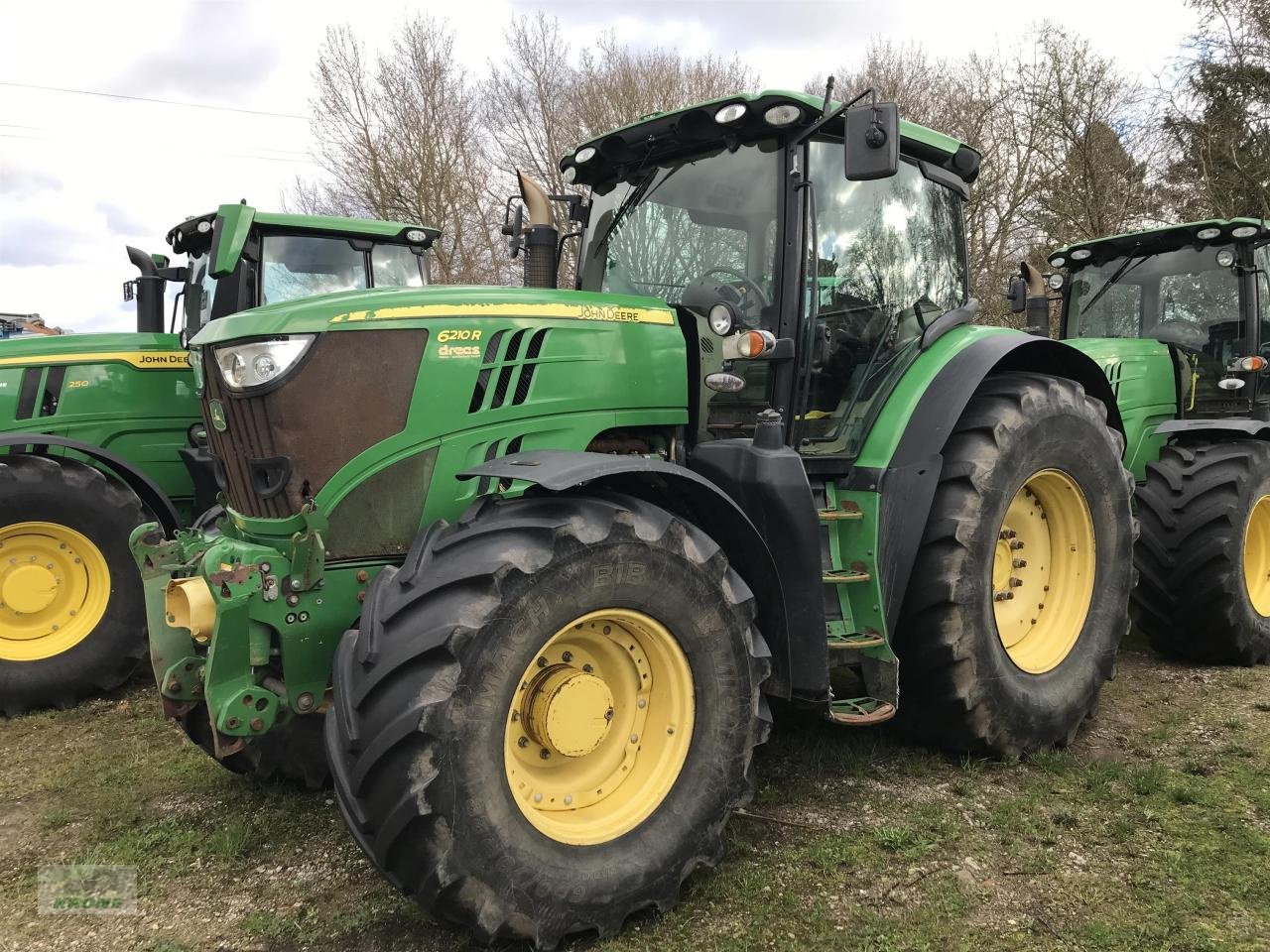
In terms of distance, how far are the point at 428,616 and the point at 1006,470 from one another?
7.50 feet

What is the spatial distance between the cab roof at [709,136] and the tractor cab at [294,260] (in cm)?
265

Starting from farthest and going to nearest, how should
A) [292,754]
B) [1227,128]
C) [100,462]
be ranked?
1. [1227,128]
2. [100,462]
3. [292,754]

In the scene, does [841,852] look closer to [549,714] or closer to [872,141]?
[549,714]

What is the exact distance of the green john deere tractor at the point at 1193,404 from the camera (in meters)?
4.80

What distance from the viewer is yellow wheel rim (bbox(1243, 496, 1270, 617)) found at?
206 inches

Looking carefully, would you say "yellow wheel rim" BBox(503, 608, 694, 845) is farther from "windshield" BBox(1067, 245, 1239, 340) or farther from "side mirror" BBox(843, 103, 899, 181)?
"windshield" BBox(1067, 245, 1239, 340)

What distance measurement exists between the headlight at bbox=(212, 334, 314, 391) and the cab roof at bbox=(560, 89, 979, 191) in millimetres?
1529

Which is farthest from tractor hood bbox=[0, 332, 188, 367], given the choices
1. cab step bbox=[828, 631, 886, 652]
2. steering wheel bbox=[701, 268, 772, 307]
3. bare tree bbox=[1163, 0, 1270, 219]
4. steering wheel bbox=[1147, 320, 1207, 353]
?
bare tree bbox=[1163, 0, 1270, 219]

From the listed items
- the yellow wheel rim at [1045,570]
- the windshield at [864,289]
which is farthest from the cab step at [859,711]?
the windshield at [864,289]

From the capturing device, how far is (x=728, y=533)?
2.91 metres

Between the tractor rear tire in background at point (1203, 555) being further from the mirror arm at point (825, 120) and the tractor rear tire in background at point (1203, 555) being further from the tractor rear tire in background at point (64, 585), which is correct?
the tractor rear tire in background at point (64, 585)

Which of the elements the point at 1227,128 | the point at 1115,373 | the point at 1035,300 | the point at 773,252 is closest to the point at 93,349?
the point at 773,252

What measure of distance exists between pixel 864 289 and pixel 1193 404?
3621 millimetres

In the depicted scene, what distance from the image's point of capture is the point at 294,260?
625 cm
